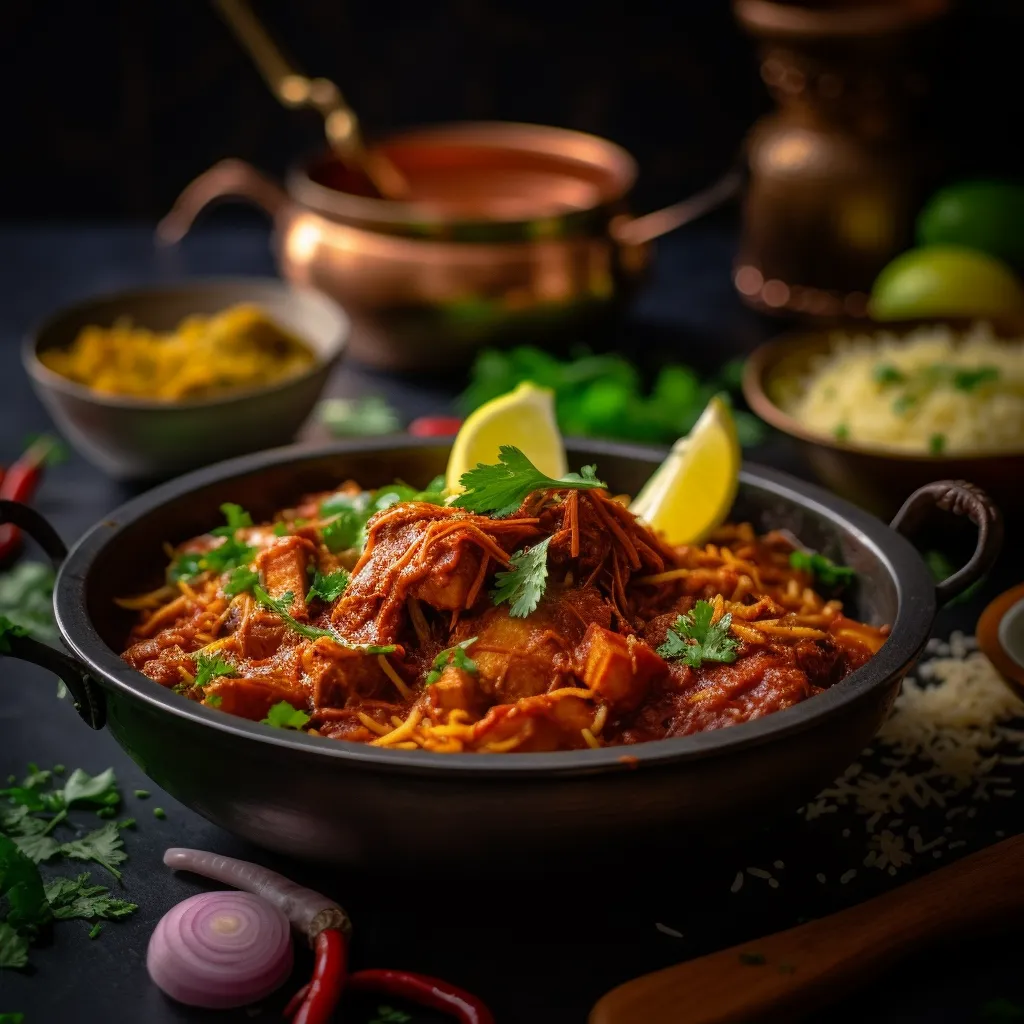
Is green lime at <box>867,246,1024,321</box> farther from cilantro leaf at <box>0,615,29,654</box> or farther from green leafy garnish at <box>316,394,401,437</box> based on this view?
cilantro leaf at <box>0,615,29,654</box>

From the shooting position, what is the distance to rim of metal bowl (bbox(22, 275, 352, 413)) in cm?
357

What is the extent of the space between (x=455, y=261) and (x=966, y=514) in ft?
7.23

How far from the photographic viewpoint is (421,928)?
84.0 inches

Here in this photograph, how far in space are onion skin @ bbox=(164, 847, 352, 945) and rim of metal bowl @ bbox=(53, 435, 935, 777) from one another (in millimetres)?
335

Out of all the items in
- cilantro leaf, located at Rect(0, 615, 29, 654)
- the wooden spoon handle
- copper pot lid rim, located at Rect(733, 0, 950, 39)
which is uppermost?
copper pot lid rim, located at Rect(733, 0, 950, 39)

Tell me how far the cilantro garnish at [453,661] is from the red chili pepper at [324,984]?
39 centimetres

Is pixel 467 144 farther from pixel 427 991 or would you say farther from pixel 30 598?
pixel 427 991

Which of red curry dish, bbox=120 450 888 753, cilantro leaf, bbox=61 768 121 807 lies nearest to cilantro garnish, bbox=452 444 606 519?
red curry dish, bbox=120 450 888 753

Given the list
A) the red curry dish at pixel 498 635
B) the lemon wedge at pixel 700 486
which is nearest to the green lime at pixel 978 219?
the lemon wedge at pixel 700 486

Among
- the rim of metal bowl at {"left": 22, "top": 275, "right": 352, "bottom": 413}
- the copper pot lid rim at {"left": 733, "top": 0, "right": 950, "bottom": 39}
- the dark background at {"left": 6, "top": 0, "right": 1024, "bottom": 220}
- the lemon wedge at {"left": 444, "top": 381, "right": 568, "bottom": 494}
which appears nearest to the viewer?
the lemon wedge at {"left": 444, "top": 381, "right": 568, "bottom": 494}

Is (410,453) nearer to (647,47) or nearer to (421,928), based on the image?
(421,928)

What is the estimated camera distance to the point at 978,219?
15.7ft

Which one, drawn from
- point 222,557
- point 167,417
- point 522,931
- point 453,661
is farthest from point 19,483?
point 522,931

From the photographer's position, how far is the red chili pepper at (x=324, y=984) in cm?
189
